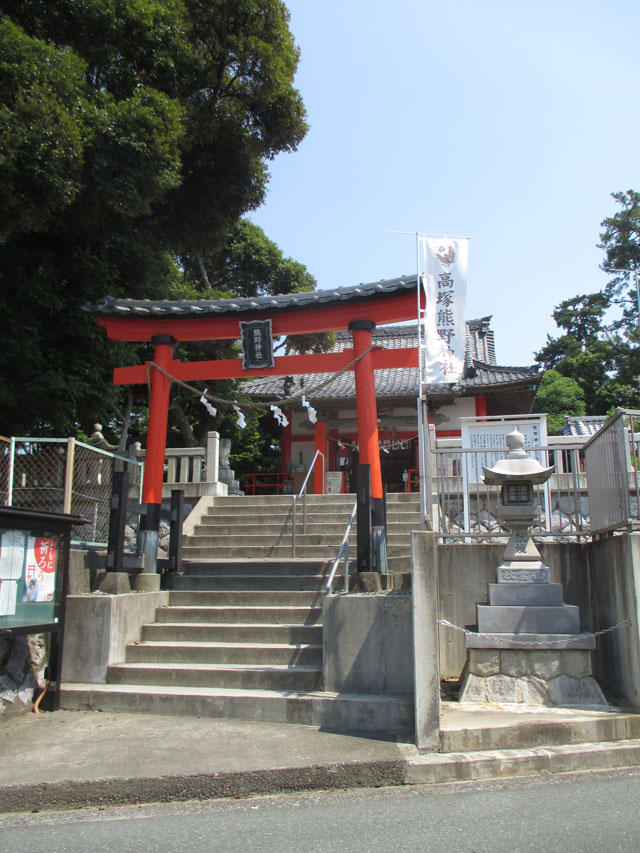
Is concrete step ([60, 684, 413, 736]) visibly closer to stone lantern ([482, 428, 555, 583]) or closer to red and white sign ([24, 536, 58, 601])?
red and white sign ([24, 536, 58, 601])

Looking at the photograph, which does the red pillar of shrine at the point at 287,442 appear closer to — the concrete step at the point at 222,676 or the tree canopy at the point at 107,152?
the tree canopy at the point at 107,152

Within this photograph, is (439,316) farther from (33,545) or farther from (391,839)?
(391,839)

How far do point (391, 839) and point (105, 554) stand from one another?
19.2 feet

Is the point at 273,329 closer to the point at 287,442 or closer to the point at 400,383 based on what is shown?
the point at 400,383

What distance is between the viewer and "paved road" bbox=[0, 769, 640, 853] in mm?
3793

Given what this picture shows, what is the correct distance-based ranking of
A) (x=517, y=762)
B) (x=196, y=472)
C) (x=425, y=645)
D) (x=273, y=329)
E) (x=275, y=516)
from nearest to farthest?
(x=517, y=762) → (x=425, y=645) → (x=273, y=329) → (x=275, y=516) → (x=196, y=472)

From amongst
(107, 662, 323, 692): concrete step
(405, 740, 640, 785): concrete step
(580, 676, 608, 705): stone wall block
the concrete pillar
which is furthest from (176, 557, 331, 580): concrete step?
(405, 740, 640, 785): concrete step

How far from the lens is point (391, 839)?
387cm

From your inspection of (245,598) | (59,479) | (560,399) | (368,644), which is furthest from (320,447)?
(560,399)

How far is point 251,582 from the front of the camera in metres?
8.58

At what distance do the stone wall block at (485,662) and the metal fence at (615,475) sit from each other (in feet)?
5.91

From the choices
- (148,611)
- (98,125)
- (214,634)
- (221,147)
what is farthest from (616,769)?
(221,147)

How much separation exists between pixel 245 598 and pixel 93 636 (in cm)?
190

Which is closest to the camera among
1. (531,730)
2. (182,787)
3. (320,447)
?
(182,787)
